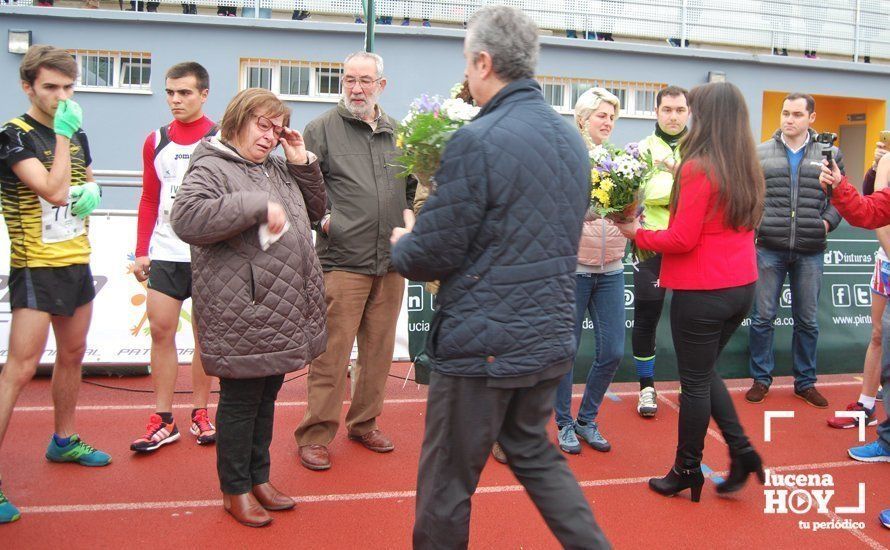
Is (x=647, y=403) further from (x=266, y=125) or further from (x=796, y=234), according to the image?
(x=266, y=125)

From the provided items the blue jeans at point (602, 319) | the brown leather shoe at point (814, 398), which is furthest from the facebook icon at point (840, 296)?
the blue jeans at point (602, 319)

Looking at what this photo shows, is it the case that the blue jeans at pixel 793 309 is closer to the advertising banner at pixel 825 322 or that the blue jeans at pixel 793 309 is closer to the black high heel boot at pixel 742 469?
the advertising banner at pixel 825 322

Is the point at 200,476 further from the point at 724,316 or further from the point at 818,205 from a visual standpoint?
the point at 818,205

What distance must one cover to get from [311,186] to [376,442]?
1819mm

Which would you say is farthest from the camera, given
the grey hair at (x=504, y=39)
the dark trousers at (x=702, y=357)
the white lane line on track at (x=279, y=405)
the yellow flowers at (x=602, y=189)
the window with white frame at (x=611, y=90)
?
the window with white frame at (x=611, y=90)

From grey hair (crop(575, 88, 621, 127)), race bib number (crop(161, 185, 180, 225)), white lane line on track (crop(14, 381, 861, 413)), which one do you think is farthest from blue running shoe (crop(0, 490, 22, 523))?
grey hair (crop(575, 88, 621, 127))

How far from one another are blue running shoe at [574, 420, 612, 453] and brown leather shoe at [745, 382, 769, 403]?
67.2 inches

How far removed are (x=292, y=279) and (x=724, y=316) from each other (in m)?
2.20

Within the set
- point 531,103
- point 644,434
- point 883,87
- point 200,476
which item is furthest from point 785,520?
point 883,87

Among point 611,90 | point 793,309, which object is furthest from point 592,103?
point 611,90

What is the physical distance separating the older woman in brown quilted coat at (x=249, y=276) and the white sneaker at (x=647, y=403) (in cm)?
292

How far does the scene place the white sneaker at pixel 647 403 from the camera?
582 cm

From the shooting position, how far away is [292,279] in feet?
12.0

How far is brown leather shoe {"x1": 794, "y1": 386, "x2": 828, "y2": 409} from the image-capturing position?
20.1ft
